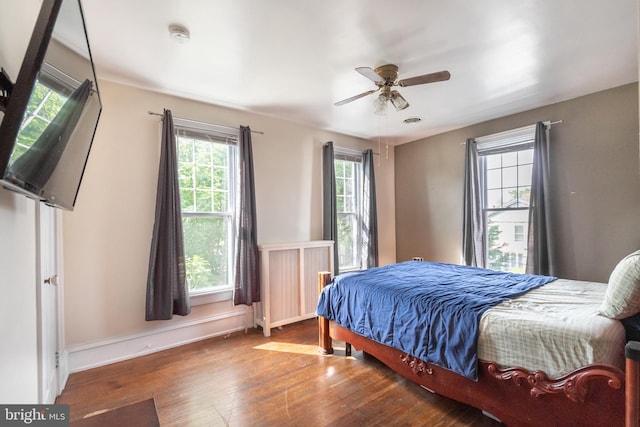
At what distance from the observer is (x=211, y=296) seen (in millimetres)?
3236

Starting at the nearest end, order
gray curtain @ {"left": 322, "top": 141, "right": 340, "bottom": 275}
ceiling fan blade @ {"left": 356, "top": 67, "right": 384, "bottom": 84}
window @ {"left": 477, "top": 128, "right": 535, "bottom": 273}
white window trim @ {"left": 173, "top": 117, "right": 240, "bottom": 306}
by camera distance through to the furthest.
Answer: ceiling fan blade @ {"left": 356, "top": 67, "right": 384, "bottom": 84}, white window trim @ {"left": 173, "top": 117, "right": 240, "bottom": 306}, window @ {"left": 477, "top": 128, "right": 535, "bottom": 273}, gray curtain @ {"left": 322, "top": 141, "right": 340, "bottom": 275}

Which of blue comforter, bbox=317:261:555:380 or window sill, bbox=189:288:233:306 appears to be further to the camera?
window sill, bbox=189:288:233:306

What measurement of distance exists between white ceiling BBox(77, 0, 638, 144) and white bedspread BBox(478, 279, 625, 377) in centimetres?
188

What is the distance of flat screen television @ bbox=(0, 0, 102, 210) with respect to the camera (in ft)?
2.62

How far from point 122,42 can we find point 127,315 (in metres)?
2.38

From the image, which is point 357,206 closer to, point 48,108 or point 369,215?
point 369,215

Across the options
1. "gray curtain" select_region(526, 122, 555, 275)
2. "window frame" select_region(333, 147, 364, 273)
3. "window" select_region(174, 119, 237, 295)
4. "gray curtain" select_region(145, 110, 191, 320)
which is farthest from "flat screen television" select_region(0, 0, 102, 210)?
"gray curtain" select_region(526, 122, 555, 275)

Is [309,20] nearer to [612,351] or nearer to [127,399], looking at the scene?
[612,351]

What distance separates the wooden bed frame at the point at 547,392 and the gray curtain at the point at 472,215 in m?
2.35

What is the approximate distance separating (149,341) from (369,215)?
322 cm

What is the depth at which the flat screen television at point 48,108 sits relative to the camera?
31.5 inches

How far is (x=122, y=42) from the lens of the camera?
2.15m

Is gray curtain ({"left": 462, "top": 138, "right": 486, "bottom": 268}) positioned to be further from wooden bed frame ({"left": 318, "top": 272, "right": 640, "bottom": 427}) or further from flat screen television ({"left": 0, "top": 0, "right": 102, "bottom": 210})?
flat screen television ({"left": 0, "top": 0, "right": 102, "bottom": 210})

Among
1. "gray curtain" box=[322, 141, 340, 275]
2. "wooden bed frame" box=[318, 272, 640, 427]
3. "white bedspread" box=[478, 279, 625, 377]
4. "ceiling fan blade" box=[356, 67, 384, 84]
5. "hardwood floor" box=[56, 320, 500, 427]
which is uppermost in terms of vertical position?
"ceiling fan blade" box=[356, 67, 384, 84]
